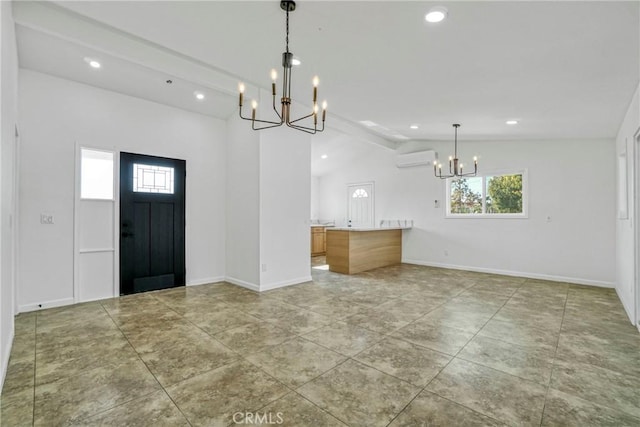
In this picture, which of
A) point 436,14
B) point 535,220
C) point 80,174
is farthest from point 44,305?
point 535,220

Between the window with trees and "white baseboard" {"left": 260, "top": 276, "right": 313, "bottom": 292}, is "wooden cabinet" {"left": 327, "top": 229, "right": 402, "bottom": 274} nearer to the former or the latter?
"white baseboard" {"left": 260, "top": 276, "right": 313, "bottom": 292}

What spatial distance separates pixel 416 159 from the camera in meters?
7.43

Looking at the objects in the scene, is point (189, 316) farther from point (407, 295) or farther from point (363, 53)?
point (363, 53)

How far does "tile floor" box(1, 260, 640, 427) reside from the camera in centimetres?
185

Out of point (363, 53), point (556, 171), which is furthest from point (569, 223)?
point (363, 53)

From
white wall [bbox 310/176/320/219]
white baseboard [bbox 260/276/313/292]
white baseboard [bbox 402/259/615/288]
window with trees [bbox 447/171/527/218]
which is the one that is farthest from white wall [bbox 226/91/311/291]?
white wall [bbox 310/176/320/219]

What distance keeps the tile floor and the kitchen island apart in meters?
2.06

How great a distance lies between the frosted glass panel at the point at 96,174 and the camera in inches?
165

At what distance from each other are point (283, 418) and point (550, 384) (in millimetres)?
1911

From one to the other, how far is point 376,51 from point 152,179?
384 cm

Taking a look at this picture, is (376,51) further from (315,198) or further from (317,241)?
(315,198)

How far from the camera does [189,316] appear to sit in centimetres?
360

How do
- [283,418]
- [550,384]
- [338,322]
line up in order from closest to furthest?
[283,418]
[550,384]
[338,322]

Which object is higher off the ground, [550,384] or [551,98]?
[551,98]
